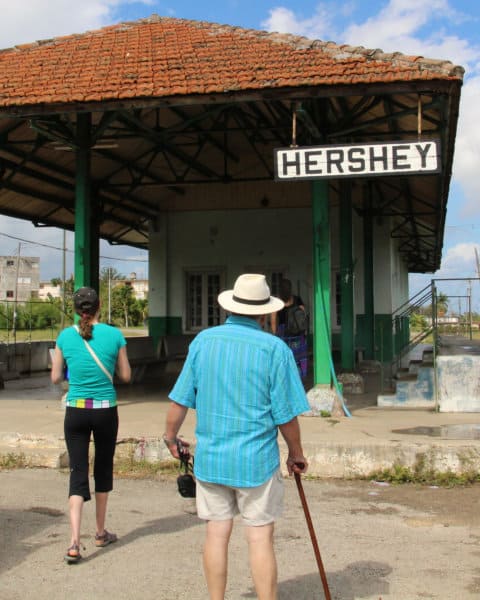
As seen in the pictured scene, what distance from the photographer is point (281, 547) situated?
4902 mm

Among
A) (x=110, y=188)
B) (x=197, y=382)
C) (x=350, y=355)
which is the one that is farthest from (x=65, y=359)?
(x=110, y=188)

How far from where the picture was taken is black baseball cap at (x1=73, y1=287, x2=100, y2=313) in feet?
15.9

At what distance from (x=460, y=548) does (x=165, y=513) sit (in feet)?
7.92

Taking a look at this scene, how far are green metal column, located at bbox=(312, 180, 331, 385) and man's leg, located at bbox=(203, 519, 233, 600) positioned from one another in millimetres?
6283

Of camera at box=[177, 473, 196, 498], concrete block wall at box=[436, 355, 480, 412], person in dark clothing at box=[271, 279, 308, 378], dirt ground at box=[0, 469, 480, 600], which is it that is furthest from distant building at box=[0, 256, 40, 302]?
camera at box=[177, 473, 196, 498]

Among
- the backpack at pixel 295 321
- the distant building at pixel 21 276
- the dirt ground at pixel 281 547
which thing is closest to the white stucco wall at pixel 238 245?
the backpack at pixel 295 321

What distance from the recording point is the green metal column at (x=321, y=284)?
9609 mm

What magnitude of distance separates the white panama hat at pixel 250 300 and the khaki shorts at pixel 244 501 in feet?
2.75

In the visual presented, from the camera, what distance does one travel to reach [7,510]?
5.93m

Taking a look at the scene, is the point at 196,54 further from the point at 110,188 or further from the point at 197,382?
the point at 197,382

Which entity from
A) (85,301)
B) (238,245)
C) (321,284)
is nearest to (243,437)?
(85,301)

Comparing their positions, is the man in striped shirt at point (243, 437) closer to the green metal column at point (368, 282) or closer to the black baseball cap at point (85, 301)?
the black baseball cap at point (85, 301)

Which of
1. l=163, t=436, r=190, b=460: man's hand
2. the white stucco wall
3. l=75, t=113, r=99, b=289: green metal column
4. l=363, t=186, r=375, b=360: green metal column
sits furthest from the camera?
the white stucco wall

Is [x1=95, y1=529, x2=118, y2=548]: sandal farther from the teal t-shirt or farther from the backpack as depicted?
the backpack
